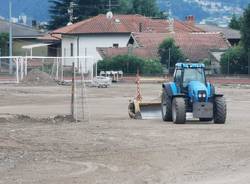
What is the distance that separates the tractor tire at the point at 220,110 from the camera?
1098 inches

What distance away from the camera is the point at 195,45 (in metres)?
86.0

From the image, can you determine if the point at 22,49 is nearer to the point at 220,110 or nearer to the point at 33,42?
the point at 33,42

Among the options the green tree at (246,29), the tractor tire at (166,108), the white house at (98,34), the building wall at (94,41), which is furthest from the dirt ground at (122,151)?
the building wall at (94,41)

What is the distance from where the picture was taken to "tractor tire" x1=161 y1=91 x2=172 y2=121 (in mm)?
29084

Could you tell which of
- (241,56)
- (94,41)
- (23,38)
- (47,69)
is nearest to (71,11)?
(23,38)

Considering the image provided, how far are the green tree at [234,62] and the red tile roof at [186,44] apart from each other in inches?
269

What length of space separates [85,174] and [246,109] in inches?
948

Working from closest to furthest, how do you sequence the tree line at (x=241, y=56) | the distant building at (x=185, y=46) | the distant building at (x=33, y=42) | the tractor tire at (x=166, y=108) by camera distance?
the tractor tire at (x=166, y=108) → the tree line at (x=241, y=56) → the distant building at (x=185, y=46) → the distant building at (x=33, y=42)

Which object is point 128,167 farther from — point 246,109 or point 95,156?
point 246,109

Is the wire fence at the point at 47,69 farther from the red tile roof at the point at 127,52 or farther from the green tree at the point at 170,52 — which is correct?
the green tree at the point at 170,52

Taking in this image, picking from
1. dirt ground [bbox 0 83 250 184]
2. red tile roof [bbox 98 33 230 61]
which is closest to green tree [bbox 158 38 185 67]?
red tile roof [bbox 98 33 230 61]

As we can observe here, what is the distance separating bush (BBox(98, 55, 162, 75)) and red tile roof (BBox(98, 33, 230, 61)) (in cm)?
458

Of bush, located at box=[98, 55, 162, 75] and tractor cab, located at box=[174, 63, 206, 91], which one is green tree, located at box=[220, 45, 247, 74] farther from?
tractor cab, located at box=[174, 63, 206, 91]

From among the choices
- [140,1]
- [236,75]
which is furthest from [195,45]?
[140,1]
